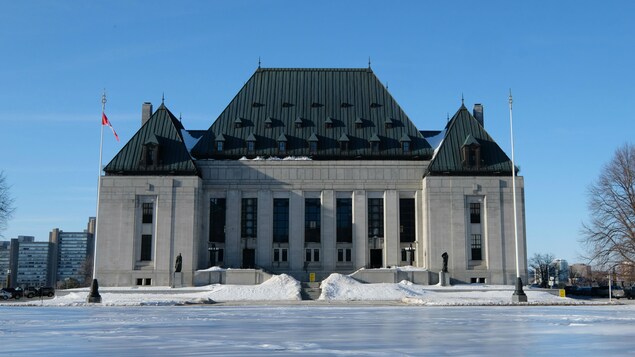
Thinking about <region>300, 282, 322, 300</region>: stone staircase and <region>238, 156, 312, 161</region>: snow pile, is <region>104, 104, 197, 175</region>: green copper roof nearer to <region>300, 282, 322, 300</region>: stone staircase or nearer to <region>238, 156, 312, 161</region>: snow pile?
<region>238, 156, 312, 161</region>: snow pile

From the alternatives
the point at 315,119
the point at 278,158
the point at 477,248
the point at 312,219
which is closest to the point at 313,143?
the point at 315,119

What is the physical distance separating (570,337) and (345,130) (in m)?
52.5

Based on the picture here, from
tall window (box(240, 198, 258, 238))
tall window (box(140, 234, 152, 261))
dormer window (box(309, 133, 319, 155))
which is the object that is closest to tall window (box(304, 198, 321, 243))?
tall window (box(240, 198, 258, 238))

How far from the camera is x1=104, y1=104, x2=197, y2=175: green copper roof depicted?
67.5 m

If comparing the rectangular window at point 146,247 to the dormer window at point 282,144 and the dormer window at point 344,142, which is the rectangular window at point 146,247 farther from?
the dormer window at point 344,142

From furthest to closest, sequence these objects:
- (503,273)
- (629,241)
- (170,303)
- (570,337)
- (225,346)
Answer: (503,273) → (629,241) → (170,303) → (570,337) → (225,346)

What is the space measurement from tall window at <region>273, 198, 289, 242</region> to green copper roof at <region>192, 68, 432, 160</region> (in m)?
5.24

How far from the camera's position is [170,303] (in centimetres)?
4775

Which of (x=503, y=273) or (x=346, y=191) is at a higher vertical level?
(x=346, y=191)

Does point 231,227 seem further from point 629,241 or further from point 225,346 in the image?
point 225,346

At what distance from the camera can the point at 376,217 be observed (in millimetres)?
69312

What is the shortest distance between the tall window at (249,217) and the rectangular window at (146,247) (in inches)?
362

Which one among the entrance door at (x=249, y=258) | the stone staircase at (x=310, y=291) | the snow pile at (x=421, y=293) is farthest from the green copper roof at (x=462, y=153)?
the entrance door at (x=249, y=258)

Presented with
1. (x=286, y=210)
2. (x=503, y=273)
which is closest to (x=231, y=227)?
(x=286, y=210)
